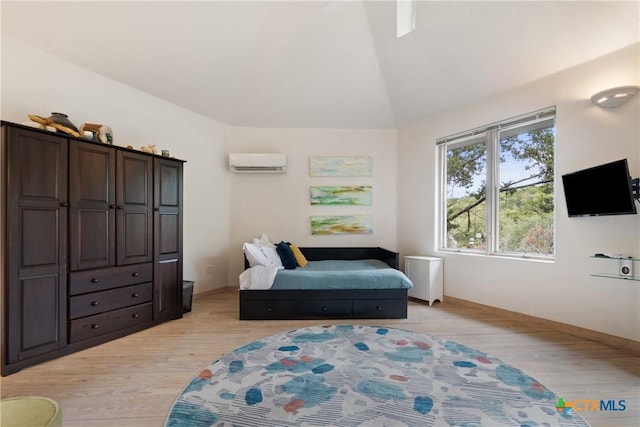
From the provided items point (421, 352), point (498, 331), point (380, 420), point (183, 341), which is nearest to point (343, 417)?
point (380, 420)

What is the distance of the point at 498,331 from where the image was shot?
2.50 meters

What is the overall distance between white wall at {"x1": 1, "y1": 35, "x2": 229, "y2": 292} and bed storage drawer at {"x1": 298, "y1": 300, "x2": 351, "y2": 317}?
1.71 metres

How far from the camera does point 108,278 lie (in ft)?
7.54

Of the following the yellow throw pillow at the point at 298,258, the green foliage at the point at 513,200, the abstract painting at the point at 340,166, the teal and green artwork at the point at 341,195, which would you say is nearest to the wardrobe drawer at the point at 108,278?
the yellow throw pillow at the point at 298,258

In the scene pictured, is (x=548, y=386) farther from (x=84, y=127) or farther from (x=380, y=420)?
(x=84, y=127)

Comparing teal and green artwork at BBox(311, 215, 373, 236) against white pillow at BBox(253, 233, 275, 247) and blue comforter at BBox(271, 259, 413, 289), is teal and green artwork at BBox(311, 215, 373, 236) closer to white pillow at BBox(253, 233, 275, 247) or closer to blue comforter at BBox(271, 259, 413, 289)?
white pillow at BBox(253, 233, 275, 247)

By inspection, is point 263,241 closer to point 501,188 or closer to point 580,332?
point 501,188

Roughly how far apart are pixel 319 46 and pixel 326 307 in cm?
293

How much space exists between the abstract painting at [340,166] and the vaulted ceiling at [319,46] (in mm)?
788

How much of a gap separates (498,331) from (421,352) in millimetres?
976

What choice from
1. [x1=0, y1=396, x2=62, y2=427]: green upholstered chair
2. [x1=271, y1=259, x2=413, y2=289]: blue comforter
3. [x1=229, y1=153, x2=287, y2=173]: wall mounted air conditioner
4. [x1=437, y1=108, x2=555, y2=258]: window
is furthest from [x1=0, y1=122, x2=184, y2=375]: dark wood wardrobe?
[x1=437, y1=108, x2=555, y2=258]: window

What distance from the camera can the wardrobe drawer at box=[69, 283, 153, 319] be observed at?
2116 mm

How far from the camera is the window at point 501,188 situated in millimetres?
2770

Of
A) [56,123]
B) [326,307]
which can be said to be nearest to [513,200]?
[326,307]
